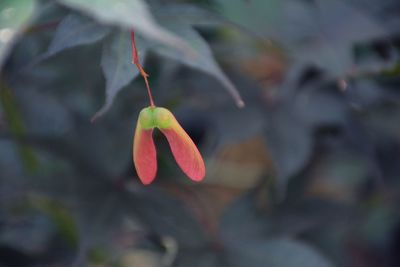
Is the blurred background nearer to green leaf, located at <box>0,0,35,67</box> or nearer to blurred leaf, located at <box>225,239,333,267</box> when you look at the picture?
blurred leaf, located at <box>225,239,333,267</box>

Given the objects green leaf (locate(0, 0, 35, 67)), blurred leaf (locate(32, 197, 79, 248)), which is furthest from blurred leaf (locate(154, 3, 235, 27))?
blurred leaf (locate(32, 197, 79, 248))

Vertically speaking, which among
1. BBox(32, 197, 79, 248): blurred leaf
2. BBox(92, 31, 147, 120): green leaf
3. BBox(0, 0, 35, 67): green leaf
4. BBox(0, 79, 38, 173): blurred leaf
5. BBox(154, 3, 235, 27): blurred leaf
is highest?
BBox(0, 0, 35, 67): green leaf

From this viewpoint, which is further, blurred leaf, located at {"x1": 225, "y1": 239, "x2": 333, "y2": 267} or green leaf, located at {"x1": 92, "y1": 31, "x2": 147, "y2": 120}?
blurred leaf, located at {"x1": 225, "y1": 239, "x2": 333, "y2": 267}

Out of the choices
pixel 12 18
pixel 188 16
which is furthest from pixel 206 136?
pixel 12 18

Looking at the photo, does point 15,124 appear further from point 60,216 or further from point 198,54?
point 198,54

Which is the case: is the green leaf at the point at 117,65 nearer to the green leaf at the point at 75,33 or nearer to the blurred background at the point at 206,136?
the green leaf at the point at 75,33

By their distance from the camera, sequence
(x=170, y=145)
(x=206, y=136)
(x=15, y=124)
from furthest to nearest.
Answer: (x=206, y=136) → (x=15, y=124) → (x=170, y=145)
